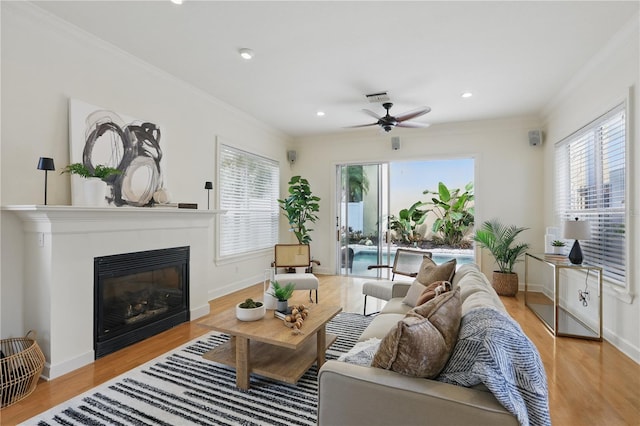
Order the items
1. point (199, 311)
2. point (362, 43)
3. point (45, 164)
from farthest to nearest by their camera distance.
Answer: point (199, 311) → point (362, 43) → point (45, 164)

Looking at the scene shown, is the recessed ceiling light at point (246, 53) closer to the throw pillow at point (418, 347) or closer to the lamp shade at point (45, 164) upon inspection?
the lamp shade at point (45, 164)

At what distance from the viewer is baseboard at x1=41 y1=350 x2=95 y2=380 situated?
91.9 inches

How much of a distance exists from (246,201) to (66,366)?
328 cm

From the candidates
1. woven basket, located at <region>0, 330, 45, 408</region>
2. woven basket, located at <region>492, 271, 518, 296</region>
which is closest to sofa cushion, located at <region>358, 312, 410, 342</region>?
woven basket, located at <region>0, 330, 45, 408</region>

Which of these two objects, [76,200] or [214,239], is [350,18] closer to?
[76,200]

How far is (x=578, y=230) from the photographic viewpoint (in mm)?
3180

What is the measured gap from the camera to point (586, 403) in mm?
2088

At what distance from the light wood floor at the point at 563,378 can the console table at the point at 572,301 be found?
0.19 meters

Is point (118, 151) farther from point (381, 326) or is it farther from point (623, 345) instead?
point (623, 345)

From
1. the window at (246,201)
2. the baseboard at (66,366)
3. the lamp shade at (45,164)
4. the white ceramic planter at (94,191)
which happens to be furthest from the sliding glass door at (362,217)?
the lamp shade at (45,164)

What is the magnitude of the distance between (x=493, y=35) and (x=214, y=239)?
4.06m

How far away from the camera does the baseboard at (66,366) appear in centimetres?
233

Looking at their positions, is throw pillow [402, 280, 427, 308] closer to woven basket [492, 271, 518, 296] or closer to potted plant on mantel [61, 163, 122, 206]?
woven basket [492, 271, 518, 296]

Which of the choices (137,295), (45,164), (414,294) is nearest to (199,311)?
(137,295)
